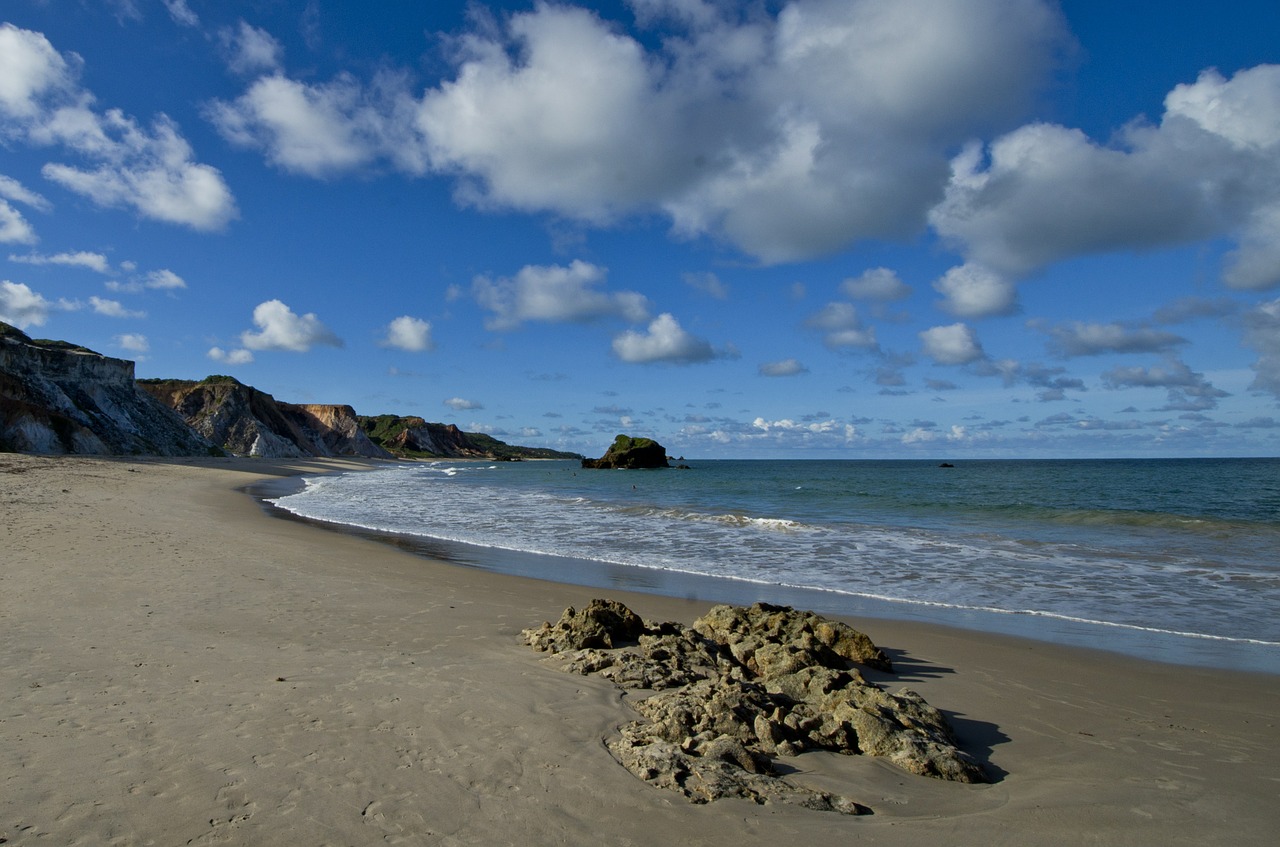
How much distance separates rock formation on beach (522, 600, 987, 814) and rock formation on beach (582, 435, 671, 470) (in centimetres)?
8910

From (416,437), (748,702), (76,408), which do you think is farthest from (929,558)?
(416,437)

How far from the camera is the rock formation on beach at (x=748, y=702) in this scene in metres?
4.24

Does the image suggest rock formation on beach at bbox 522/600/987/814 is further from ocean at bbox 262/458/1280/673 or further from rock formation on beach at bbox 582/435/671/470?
rock formation on beach at bbox 582/435/671/470

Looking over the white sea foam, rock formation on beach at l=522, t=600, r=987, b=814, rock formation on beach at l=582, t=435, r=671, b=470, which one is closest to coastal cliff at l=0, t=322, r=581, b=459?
the white sea foam

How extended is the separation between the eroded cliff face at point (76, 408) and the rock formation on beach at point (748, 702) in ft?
161

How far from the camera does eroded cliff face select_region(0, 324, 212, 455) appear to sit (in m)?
41.5

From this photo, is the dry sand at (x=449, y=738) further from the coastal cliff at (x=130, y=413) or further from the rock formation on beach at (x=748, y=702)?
the coastal cliff at (x=130, y=413)

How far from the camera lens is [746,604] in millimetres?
10375

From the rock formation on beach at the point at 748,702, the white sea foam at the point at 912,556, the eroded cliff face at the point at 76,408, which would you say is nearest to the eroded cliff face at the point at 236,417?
the eroded cliff face at the point at 76,408

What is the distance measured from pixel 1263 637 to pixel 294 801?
1121 centimetres

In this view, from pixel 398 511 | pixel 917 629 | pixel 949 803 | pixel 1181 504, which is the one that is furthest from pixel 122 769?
pixel 1181 504

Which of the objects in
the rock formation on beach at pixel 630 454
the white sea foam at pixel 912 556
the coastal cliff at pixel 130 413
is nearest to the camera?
the white sea foam at pixel 912 556

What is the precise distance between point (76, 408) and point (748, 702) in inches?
2414

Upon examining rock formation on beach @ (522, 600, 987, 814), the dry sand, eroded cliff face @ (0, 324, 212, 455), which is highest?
eroded cliff face @ (0, 324, 212, 455)
